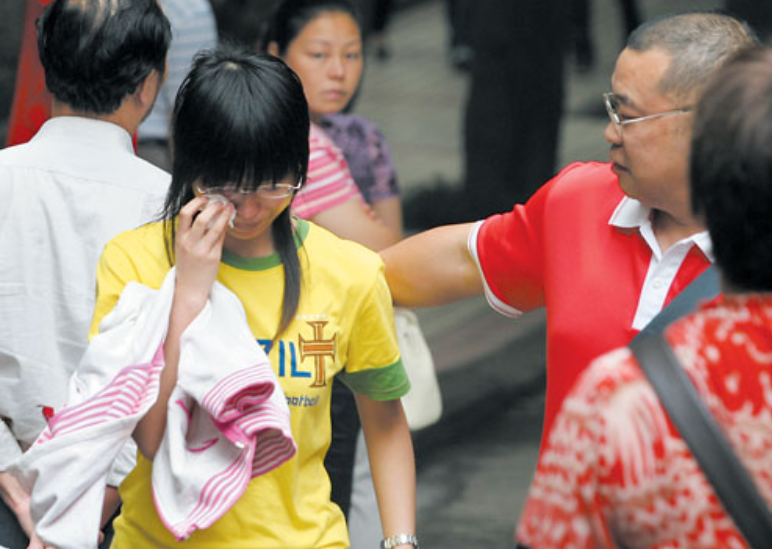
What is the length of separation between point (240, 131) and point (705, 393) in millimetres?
1110

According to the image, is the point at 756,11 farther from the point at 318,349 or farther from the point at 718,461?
the point at 718,461

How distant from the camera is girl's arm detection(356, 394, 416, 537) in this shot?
2912mm

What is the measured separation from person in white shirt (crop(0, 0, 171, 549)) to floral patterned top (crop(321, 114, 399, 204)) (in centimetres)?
133

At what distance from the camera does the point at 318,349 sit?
271 centimetres

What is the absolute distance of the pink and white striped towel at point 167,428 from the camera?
95.1 inches

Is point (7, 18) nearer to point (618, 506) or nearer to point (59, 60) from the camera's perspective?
point (59, 60)

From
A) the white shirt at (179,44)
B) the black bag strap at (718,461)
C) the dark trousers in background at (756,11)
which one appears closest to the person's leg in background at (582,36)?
the dark trousers in background at (756,11)

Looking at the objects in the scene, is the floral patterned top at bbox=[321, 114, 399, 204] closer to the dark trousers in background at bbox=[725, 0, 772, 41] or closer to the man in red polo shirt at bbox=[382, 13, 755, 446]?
the man in red polo shirt at bbox=[382, 13, 755, 446]

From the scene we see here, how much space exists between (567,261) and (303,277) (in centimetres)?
54

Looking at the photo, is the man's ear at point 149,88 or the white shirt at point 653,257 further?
the man's ear at point 149,88

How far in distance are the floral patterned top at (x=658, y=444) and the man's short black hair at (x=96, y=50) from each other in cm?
154

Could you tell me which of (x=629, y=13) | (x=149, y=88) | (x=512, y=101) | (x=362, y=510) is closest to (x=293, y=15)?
(x=149, y=88)

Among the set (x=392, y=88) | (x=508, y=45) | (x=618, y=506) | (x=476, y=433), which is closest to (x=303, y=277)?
(x=618, y=506)

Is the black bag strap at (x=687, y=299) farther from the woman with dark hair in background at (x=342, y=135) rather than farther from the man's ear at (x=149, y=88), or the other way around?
the woman with dark hair in background at (x=342, y=135)
